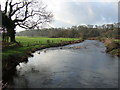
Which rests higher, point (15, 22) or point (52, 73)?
point (15, 22)

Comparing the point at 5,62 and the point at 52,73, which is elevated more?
the point at 5,62

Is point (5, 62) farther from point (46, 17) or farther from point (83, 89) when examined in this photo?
point (46, 17)

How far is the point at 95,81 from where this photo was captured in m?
13.6

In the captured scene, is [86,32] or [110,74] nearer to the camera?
[110,74]

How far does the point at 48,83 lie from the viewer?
13.0 metres

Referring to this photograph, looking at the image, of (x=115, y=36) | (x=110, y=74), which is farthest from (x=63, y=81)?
(x=115, y=36)

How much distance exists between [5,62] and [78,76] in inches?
310

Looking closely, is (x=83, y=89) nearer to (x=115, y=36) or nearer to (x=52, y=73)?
(x=52, y=73)

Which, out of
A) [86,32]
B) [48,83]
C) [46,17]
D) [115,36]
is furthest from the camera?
[86,32]

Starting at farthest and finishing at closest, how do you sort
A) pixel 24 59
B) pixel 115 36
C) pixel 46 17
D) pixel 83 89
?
pixel 115 36 → pixel 46 17 → pixel 24 59 → pixel 83 89

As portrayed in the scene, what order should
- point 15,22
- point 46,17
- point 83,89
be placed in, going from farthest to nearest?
point 46,17 < point 15,22 < point 83,89

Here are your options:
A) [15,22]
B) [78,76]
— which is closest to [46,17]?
[15,22]

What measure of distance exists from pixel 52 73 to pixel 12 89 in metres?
5.24

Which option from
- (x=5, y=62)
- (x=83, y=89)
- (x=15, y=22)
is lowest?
(x=83, y=89)
